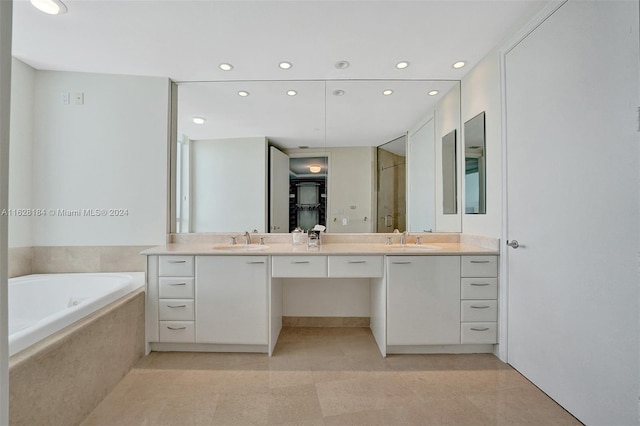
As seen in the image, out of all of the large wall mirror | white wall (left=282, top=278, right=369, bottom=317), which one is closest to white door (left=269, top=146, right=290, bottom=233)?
the large wall mirror

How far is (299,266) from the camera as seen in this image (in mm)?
2055

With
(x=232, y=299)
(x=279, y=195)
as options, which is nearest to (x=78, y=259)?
(x=232, y=299)

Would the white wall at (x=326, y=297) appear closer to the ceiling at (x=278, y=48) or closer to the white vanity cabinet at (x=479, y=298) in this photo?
the white vanity cabinet at (x=479, y=298)

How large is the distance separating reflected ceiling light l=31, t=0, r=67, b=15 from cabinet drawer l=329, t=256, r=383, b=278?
237cm

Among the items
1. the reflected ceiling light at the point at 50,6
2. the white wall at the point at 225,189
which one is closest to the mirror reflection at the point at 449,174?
the white wall at the point at 225,189

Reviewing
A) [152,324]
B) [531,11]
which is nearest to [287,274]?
[152,324]

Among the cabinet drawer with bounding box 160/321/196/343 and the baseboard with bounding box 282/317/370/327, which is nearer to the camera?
the cabinet drawer with bounding box 160/321/196/343

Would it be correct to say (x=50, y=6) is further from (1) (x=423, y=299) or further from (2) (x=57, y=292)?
(1) (x=423, y=299)

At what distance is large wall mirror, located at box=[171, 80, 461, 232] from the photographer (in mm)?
2592

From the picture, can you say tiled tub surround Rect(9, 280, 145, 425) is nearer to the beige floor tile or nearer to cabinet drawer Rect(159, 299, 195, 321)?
cabinet drawer Rect(159, 299, 195, 321)

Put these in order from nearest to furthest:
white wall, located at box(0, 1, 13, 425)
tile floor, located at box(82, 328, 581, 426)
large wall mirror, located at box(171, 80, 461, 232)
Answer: white wall, located at box(0, 1, 13, 425), tile floor, located at box(82, 328, 581, 426), large wall mirror, located at box(171, 80, 461, 232)

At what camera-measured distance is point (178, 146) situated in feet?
8.45

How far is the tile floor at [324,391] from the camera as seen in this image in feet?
4.85

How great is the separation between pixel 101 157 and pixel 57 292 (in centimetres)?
118
